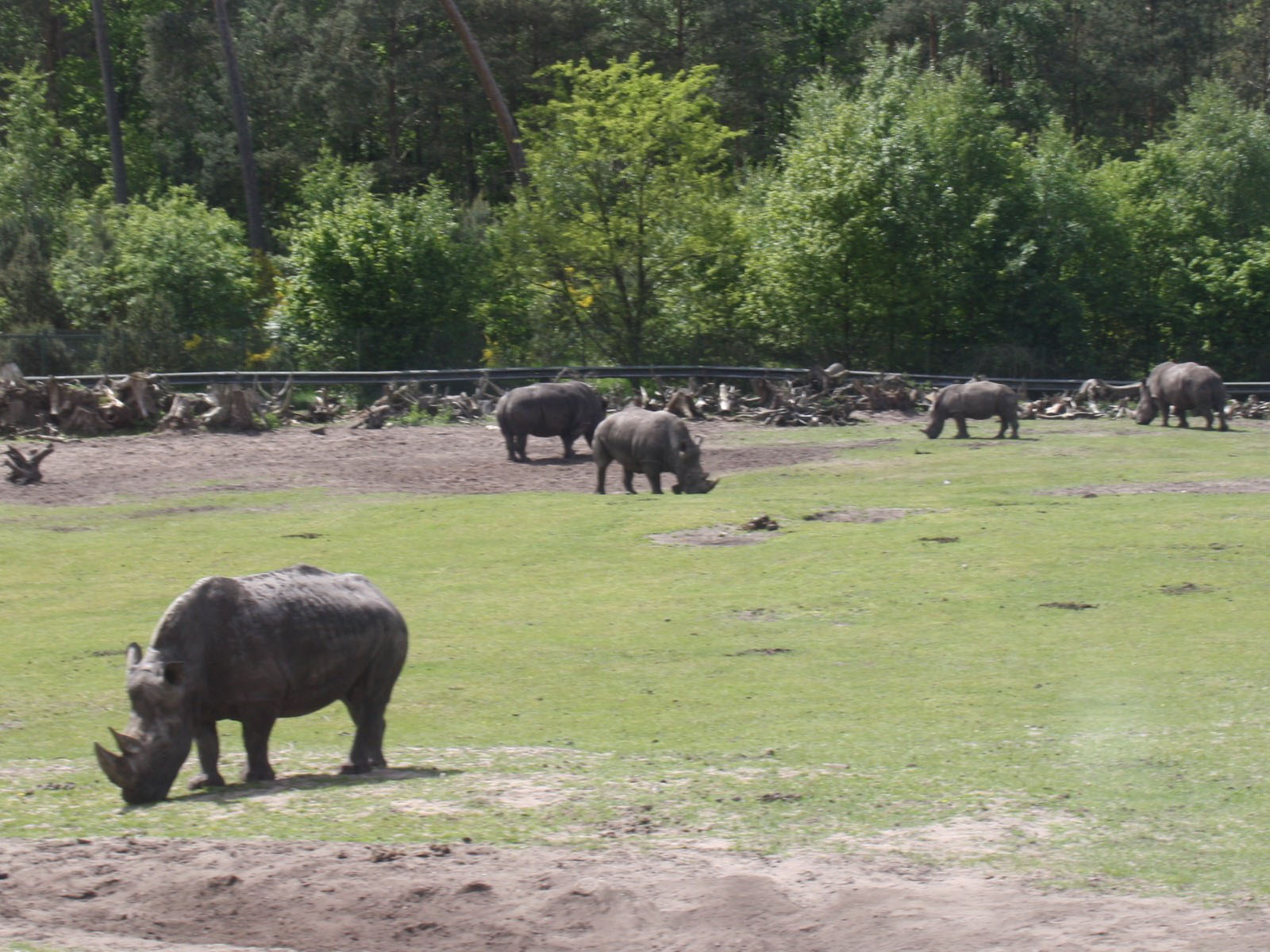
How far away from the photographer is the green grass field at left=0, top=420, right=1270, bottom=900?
9273 mm

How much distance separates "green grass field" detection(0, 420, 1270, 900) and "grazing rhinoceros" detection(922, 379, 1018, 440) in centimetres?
772

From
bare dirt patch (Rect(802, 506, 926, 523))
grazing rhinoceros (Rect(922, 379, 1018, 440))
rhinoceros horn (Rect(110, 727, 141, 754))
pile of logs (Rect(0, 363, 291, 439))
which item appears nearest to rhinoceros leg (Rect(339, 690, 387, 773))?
rhinoceros horn (Rect(110, 727, 141, 754))

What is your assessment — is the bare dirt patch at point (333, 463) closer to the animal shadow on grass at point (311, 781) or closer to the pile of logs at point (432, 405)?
the pile of logs at point (432, 405)

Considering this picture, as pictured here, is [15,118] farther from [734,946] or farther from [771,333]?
[734,946]

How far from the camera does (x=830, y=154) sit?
4859 cm

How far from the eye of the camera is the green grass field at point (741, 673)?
9.27 metres

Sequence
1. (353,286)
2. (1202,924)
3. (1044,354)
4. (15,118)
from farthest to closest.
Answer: (15,118) < (1044,354) < (353,286) < (1202,924)

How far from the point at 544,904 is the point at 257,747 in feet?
10.8

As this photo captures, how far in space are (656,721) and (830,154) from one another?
38.4 meters

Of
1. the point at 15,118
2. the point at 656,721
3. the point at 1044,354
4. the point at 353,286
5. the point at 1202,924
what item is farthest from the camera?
the point at 15,118

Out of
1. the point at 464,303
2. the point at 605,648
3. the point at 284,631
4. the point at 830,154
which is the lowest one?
the point at 605,648

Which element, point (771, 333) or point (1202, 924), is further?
point (771, 333)

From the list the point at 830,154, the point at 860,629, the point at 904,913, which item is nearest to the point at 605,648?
the point at 860,629

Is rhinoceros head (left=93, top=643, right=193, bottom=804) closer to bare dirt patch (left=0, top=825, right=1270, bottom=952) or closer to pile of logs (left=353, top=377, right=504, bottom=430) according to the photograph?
bare dirt patch (left=0, top=825, right=1270, bottom=952)
